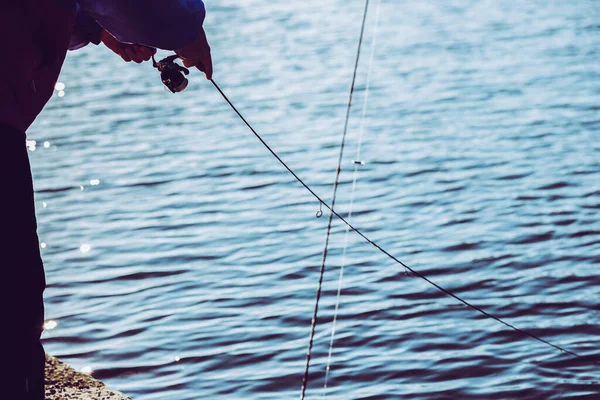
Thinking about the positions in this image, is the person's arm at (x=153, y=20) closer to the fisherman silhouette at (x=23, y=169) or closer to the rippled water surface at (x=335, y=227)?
the fisherman silhouette at (x=23, y=169)

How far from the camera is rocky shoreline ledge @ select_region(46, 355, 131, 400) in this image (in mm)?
→ 3678

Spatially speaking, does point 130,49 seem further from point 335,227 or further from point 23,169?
point 335,227

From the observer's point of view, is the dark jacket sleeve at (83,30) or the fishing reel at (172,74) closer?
the dark jacket sleeve at (83,30)

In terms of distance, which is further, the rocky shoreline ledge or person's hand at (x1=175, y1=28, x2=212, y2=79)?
the rocky shoreline ledge

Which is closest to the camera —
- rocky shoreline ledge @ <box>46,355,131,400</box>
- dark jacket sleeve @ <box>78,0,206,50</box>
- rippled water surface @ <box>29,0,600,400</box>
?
dark jacket sleeve @ <box>78,0,206,50</box>

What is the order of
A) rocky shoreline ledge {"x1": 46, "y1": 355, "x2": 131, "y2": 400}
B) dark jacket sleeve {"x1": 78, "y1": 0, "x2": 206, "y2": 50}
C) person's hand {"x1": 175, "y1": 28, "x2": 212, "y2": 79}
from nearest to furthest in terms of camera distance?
1. dark jacket sleeve {"x1": 78, "y1": 0, "x2": 206, "y2": 50}
2. person's hand {"x1": 175, "y1": 28, "x2": 212, "y2": 79}
3. rocky shoreline ledge {"x1": 46, "y1": 355, "x2": 131, "y2": 400}

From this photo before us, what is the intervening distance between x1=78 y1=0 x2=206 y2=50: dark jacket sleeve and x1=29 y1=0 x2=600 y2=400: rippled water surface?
2302mm

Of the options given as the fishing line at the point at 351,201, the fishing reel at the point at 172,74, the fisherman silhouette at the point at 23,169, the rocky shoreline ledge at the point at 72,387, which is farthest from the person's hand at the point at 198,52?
the fishing line at the point at 351,201

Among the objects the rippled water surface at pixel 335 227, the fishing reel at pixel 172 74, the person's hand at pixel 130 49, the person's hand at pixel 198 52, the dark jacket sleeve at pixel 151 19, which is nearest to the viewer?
the dark jacket sleeve at pixel 151 19

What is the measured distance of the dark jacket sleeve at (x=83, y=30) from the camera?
261 centimetres

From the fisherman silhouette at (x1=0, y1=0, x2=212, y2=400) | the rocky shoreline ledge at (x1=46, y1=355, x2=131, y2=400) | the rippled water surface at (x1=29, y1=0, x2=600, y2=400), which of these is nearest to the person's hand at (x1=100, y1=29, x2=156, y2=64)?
the fisherman silhouette at (x1=0, y1=0, x2=212, y2=400)

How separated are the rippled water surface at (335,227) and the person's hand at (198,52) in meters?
2.09

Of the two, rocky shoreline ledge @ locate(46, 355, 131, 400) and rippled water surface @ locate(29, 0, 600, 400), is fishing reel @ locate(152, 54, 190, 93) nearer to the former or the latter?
rocky shoreline ledge @ locate(46, 355, 131, 400)

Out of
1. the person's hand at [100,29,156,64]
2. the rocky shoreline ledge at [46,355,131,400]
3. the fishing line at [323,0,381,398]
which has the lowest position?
the fishing line at [323,0,381,398]
